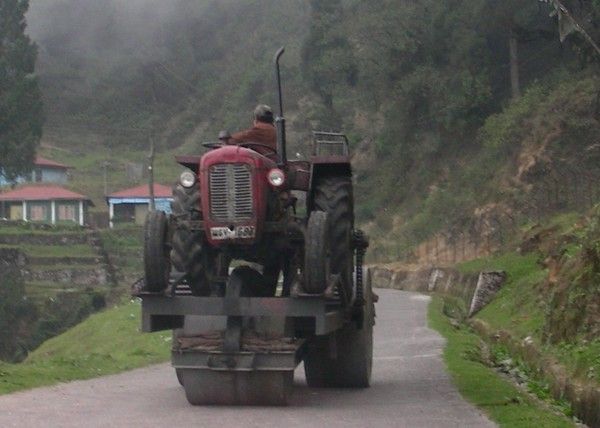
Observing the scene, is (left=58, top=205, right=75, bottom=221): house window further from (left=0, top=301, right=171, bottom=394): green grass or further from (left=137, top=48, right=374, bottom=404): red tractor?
(left=137, top=48, right=374, bottom=404): red tractor

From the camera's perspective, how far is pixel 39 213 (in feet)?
280

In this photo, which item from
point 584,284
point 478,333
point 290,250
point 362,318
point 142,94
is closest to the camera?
point 290,250

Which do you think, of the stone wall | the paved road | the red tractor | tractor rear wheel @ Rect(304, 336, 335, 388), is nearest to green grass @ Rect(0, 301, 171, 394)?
the paved road

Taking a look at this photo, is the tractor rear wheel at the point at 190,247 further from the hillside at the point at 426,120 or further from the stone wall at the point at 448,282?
the hillside at the point at 426,120

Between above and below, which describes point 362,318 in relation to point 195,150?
below

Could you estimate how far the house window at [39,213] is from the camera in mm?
84875

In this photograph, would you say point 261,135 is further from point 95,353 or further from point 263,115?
point 95,353

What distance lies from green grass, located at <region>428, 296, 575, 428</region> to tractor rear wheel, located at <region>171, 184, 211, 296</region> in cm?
315

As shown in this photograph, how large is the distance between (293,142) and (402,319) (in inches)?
1433

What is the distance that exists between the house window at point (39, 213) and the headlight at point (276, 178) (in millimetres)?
72575

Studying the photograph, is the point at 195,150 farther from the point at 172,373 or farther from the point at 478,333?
the point at 172,373

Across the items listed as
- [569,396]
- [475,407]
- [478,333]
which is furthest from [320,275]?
A: [478,333]

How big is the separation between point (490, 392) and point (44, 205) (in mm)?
72159

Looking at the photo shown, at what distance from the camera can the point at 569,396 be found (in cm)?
1498
